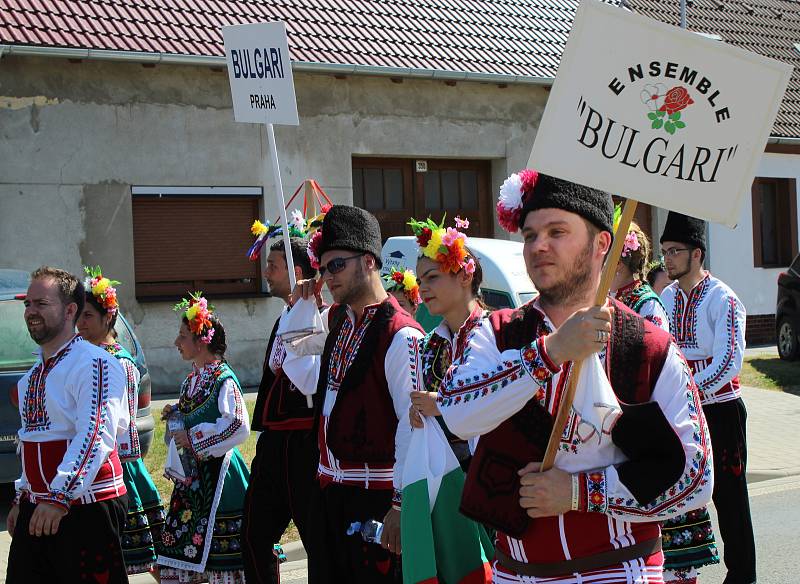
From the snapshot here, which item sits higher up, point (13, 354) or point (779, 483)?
point (13, 354)

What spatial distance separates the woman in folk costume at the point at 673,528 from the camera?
18.7ft

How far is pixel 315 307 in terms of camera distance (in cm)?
587

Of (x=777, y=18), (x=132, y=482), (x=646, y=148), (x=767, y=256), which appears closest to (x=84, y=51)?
(x=132, y=482)

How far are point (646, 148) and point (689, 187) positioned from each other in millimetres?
159

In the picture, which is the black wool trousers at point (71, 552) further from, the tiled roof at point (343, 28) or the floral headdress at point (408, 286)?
the tiled roof at point (343, 28)

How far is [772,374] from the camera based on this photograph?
15.8 metres

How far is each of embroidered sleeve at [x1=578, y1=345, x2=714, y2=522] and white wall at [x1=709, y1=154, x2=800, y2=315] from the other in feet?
58.2

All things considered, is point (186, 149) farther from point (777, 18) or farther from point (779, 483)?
point (777, 18)

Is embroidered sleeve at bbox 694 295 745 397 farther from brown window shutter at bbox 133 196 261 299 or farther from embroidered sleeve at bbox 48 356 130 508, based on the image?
brown window shutter at bbox 133 196 261 299

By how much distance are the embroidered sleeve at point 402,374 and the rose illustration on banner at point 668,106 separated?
2.06 meters

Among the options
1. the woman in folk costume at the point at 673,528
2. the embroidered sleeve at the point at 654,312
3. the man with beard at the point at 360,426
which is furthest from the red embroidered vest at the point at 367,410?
the woman in folk costume at the point at 673,528

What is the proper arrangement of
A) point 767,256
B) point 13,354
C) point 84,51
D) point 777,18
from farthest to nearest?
point 777,18, point 767,256, point 84,51, point 13,354

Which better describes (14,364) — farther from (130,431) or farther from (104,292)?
(130,431)

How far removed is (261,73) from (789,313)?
465 inches
